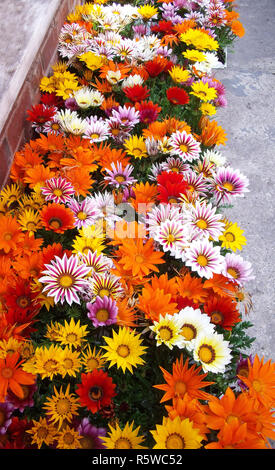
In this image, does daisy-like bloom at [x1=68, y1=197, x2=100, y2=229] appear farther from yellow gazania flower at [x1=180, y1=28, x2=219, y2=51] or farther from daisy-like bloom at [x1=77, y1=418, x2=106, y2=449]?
yellow gazania flower at [x1=180, y1=28, x2=219, y2=51]

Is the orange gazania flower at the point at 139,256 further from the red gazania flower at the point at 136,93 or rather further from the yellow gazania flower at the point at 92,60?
the yellow gazania flower at the point at 92,60

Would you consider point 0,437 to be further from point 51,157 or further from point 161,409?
point 51,157

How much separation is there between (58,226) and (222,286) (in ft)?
1.66

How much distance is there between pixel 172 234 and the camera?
1.10 m

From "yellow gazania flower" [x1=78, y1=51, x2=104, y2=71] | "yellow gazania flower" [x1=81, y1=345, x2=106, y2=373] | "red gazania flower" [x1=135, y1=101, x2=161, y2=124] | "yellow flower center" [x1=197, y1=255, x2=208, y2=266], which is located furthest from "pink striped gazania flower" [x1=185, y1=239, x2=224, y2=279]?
"yellow gazania flower" [x1=78, y1=51, x2=104, y2=71]

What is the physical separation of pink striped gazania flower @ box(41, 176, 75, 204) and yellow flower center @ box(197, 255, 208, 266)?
443mm

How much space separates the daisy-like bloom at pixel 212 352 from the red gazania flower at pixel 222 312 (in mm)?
100

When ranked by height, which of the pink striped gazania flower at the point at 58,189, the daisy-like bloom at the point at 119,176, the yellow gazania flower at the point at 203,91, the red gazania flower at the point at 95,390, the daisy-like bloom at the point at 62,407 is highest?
the yellow gazania flower at the point at 203,91

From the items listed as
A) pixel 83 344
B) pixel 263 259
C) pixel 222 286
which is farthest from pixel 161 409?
pixel 263 259

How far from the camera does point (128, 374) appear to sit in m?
0.95

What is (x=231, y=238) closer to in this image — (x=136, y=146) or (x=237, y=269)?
(x=237, y=269)

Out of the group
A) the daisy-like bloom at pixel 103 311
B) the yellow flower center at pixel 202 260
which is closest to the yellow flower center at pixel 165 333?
the daisy-like bloom at pixel 103 311

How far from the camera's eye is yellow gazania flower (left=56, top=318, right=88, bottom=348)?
92 centimetres

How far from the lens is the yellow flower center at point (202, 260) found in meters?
1.06
